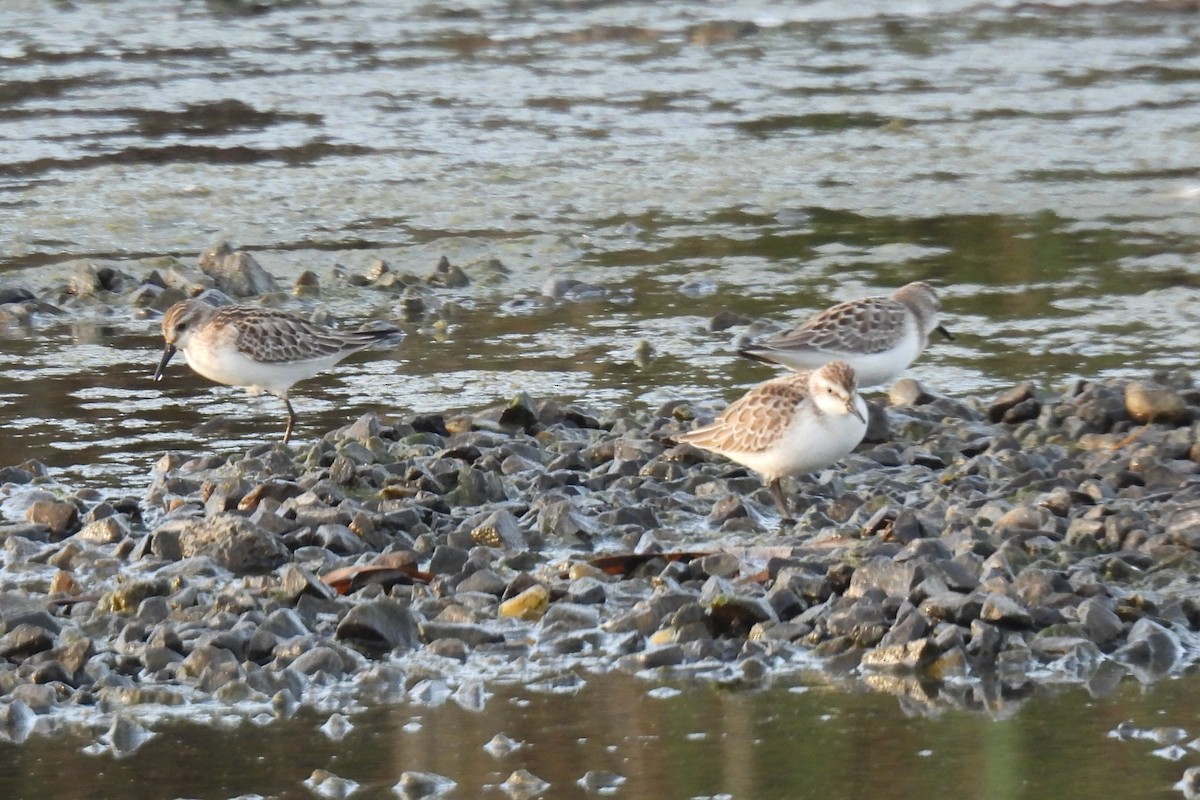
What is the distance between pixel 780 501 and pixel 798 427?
18.7 inches

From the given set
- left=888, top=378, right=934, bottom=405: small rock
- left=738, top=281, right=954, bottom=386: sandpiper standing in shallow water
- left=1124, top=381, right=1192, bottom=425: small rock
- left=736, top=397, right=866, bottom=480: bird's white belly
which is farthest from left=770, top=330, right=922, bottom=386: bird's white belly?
left=736, top=397, right=866, bottom=480: bird's white belly

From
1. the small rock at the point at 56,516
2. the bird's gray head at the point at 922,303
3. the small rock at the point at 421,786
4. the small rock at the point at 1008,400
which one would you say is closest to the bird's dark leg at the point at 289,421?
the small rock at the point at 56,516

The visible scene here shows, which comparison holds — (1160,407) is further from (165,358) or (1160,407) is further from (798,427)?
(165,358)

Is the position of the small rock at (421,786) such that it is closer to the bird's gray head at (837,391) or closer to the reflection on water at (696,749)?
the reflection on water at (696,749)

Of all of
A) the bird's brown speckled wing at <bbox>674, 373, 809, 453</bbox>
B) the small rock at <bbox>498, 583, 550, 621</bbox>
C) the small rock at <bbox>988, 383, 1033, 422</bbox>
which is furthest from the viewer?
the small rock at <bbox>988, 383, 1033, 422</bbox>

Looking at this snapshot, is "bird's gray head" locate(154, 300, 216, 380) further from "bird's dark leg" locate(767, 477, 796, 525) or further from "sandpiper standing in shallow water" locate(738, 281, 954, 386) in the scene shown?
"bird's dark leg" locate(767, 477, 796, 525)

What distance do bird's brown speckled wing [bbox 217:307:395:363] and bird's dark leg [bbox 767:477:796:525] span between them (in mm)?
3116

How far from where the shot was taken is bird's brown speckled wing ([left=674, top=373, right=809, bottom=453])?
8.76 m

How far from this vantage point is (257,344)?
10.8m

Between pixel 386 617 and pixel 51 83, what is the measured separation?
56.9 feet

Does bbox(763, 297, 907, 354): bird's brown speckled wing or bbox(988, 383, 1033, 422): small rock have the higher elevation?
bbox(763, 297, 907, 354): bird's brown speckled wing

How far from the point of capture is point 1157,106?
20.3 meters

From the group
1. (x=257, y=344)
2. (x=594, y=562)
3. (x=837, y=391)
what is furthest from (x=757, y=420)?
(x=257, y=344)

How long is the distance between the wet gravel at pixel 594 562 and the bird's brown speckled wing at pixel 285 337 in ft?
2.26
